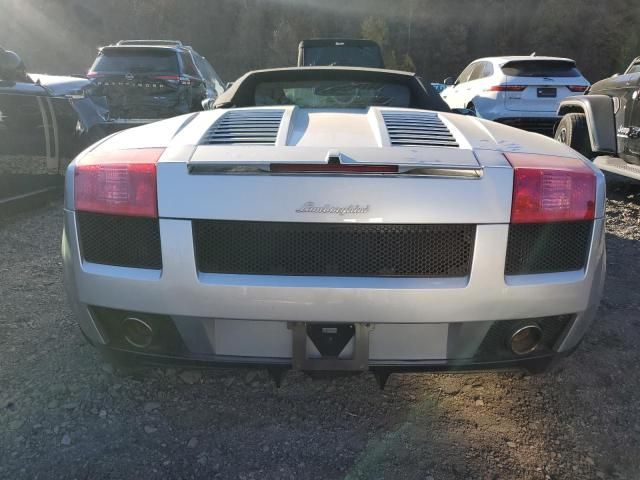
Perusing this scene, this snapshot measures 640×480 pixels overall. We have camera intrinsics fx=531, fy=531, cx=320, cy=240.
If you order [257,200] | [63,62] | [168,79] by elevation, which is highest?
[257,200]

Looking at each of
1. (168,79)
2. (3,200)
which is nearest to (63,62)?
(168,79)

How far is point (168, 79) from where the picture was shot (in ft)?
27.9

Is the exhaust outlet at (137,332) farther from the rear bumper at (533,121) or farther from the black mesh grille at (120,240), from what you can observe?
the rear bumper at (533,121)

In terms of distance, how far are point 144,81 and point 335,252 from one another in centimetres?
760

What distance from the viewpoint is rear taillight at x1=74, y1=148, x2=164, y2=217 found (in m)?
1.81

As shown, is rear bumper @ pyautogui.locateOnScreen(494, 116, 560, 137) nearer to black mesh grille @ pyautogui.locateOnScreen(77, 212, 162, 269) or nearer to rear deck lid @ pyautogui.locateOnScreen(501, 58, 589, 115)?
rear deck lid @ pyautogui.locateOnScreen(501, 58, 589, 115)

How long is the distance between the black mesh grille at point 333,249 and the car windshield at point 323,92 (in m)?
1.88

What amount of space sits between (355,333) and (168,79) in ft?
Result: 25.3

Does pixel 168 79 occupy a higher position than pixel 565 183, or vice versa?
pixel 565 183

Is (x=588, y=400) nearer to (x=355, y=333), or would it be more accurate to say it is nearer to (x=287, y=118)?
(x=355, y=333)

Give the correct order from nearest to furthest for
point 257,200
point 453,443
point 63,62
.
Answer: point 257,200 → point 453,443 → point 63,62

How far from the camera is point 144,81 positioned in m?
8.40

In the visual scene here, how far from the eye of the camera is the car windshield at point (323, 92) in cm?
349

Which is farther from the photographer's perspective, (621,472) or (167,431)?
(167,431)
